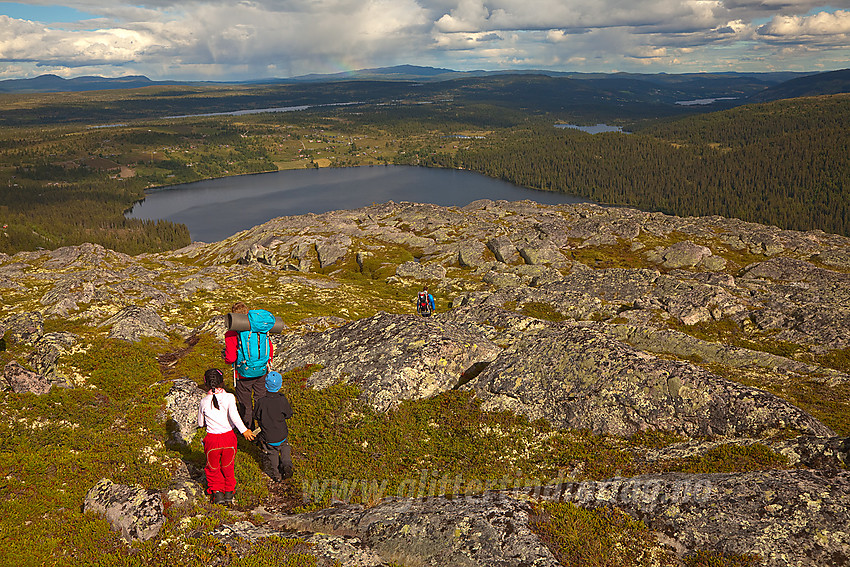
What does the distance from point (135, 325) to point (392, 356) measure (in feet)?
64.1

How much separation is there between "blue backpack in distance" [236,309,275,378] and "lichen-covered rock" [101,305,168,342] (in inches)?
620

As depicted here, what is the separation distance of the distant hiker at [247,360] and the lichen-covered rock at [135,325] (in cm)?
1546

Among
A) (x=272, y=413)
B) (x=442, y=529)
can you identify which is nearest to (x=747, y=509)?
(x=442, y=529)

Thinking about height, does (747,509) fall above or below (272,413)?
below

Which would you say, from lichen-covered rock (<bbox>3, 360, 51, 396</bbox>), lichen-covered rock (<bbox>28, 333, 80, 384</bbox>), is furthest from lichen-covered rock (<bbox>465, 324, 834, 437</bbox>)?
lichen-covered rock (<bbox>28, 333, 80, 384</bbox>)

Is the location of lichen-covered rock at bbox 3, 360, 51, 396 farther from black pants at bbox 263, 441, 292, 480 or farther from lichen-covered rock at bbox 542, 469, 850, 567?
lichen-covered rock at bbox 542, 469, 850, 567

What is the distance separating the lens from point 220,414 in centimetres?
1401

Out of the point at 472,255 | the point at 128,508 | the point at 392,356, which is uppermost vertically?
the point at 128,508

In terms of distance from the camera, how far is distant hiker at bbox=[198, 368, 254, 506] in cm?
1396

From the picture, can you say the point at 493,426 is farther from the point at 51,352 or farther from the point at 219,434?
the point at 51,352

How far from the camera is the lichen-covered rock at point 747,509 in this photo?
11.9m

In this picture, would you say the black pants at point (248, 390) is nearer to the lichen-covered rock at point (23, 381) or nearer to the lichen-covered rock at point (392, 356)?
the lichen-covered rock at point (392, 356)

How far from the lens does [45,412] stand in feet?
59.8

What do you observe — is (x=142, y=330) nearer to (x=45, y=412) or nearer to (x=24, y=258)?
(x=45, y=412)
